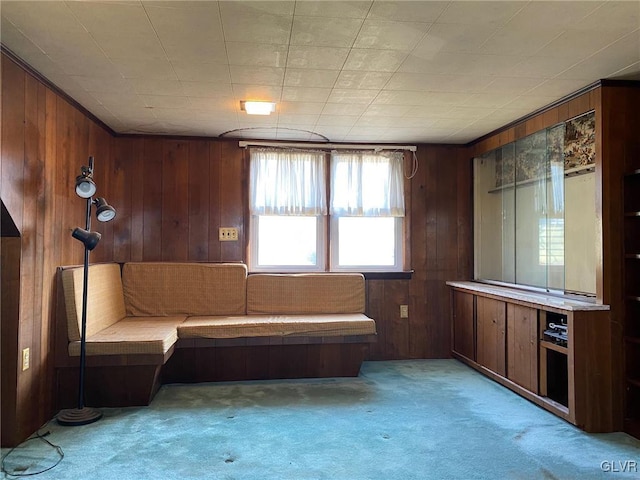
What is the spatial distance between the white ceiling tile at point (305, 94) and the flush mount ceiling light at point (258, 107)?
173 millimetres

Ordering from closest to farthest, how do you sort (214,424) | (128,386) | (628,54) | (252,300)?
1. (628,54)
2. (214,424)
3. (128,386)
4. (252,300)

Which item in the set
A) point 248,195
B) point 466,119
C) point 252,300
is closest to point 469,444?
point 252,300

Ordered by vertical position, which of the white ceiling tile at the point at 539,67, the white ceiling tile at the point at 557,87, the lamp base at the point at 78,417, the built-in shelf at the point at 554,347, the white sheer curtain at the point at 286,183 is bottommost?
→ the lamp base at the point at 78,417

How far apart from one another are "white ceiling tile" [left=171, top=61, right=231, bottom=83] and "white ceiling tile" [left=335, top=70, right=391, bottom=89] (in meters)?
0.72

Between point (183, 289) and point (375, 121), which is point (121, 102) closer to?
point (183, 289)

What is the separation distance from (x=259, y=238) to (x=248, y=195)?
18.0 inches

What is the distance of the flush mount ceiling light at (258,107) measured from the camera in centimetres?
320

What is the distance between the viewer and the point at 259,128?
12.9 feet

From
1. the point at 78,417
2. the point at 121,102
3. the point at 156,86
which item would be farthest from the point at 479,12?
the point at 78,417

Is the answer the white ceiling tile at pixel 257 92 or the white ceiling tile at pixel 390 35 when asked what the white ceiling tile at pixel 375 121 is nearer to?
the white ceiling tile at pixel 257 92

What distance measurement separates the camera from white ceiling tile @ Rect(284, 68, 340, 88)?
8.58 ft

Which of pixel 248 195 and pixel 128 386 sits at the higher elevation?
pixel 248 195

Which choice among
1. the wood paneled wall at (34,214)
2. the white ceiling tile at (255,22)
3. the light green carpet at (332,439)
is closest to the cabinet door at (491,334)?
the light green carpet at (332,439)

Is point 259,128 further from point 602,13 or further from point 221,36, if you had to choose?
point 602,13
